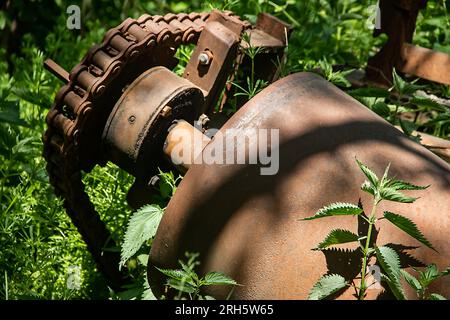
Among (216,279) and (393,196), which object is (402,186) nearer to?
(393,196)

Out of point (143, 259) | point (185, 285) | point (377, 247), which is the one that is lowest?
point (143, 259)

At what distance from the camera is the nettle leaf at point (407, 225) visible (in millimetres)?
2148

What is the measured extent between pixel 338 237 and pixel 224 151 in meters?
0.44

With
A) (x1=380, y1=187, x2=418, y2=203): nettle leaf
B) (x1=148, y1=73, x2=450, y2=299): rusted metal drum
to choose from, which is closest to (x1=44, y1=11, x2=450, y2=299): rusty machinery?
(x1=148, y1=73, x2=450, y2=299): rusted metal drum

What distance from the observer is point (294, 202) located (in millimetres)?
2264

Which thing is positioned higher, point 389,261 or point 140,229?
point 389,261

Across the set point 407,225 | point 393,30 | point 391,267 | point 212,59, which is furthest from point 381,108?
point 391,267

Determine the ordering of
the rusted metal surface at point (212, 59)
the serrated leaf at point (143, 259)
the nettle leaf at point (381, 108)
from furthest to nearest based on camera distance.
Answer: the nettle leaf at point (381, 108) < the rusted metal surface at point (212, 59) < the serrated leaf at point (143, 259)

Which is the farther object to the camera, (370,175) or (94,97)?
(94,97)

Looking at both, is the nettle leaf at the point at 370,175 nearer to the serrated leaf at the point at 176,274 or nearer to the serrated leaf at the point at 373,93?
the serrated leaf at the point at 176,274

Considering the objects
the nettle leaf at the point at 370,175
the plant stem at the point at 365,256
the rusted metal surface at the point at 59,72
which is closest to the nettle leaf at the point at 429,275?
the plant stem at the point at 365,256

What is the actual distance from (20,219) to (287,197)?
1389 mm

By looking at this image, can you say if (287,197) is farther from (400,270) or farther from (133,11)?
(133,11)

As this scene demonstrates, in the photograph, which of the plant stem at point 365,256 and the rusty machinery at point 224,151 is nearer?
the plant stem at point 365,256
